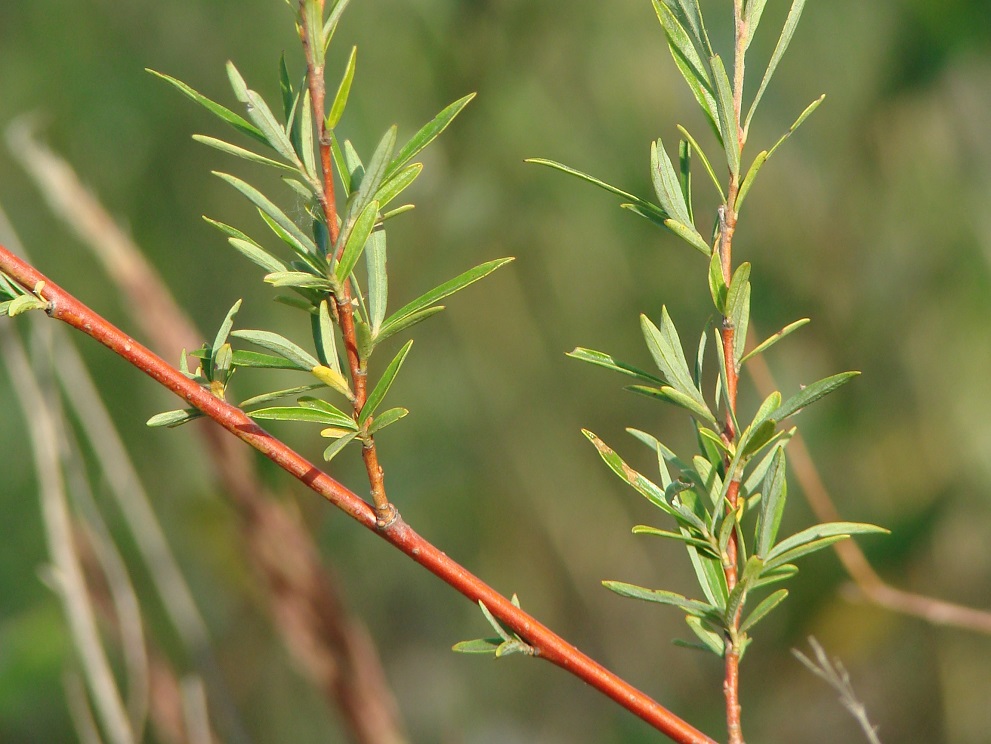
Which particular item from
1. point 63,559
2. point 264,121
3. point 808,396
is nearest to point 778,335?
point 808,396

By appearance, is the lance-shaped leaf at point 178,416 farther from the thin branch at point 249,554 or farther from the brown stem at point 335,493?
the thin branch at point 249,554

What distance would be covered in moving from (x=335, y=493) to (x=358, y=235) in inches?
2.2

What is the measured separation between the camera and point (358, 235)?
0.20 m

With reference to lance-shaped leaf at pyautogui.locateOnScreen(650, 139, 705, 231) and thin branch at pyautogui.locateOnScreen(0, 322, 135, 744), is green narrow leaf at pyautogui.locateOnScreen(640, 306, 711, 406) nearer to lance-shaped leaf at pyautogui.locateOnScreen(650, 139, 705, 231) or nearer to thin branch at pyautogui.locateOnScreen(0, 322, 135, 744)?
lance-shaped leaf at pyautogui.locateOnScreen(650, 139, 705, 231)

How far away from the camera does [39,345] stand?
568 mm

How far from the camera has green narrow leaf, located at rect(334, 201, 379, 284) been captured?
0.20m

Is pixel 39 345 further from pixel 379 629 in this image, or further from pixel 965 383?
pixel 965 383

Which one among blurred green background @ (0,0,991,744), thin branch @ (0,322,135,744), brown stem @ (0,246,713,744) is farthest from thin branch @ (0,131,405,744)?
brown stem @ (0,246,713,744)

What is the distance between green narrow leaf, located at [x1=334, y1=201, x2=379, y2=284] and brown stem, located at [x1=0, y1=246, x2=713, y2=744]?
0.13 ft

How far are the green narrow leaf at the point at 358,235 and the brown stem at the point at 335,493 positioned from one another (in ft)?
0.13

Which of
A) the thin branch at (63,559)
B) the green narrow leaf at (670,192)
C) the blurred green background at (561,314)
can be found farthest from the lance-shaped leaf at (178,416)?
the blurred green background at (561,314)

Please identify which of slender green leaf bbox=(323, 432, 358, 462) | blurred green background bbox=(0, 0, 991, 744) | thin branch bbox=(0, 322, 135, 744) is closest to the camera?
slender green leaf bbox=(323, 432, 358, 462)

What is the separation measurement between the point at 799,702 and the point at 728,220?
93 cm

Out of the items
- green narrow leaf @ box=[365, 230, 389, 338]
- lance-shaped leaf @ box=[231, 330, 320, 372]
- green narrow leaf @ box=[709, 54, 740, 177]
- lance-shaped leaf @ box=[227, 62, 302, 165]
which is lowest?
lance-shaped leaf @ box=[231, 330, 320, 372]
